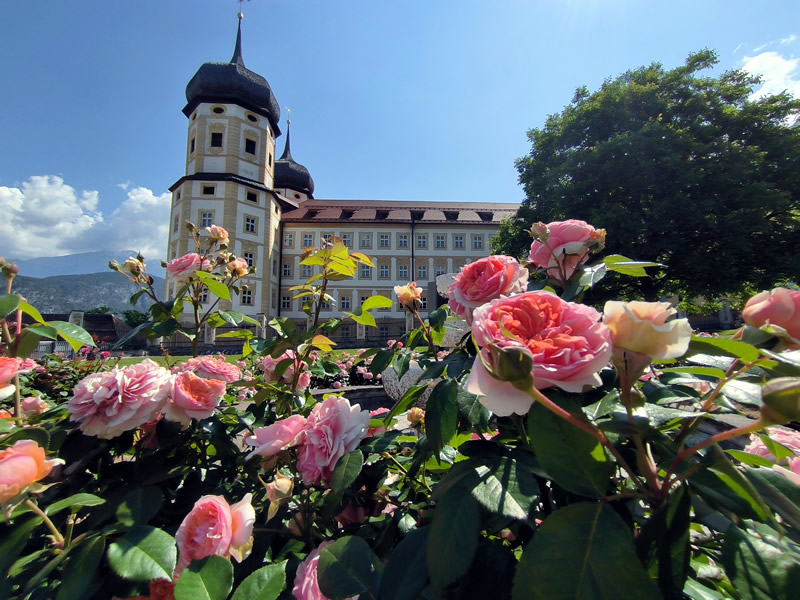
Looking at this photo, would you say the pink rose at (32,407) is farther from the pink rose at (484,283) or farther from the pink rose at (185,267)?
the pink rose at (484,283)

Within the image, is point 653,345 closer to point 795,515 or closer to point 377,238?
point 795,515

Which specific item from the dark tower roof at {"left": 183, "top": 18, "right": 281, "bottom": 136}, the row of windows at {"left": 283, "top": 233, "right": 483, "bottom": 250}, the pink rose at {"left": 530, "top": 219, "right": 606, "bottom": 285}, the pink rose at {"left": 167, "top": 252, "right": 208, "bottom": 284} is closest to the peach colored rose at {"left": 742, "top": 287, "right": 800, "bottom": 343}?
the pink rose at {"left": 530, "top": 219, "right": 606, "bottom": 285}

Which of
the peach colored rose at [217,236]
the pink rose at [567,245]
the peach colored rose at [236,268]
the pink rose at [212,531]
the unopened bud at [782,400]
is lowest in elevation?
the pink rose at [212,531]

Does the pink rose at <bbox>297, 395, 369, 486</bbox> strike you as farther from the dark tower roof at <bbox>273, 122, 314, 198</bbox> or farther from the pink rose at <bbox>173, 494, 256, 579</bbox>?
the dark tower roof at <bbox>273, 122, 314, 198</bbox>

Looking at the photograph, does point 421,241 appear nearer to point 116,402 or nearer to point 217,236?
point 217,236

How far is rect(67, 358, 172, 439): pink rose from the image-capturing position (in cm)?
83

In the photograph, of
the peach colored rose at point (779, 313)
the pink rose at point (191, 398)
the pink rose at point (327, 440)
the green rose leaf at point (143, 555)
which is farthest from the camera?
the pink rose at point (191, 398)

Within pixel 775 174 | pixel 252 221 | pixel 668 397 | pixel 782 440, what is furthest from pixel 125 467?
pixel 252 221

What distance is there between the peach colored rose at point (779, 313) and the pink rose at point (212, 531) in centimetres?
80

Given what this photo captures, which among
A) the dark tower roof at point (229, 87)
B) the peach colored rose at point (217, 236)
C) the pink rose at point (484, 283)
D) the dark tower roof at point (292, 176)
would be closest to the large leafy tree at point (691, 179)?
the peach colored rose at point (217, 236)

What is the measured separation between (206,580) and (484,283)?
692 mm

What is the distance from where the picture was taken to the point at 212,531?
624 mm

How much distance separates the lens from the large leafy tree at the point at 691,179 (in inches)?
529

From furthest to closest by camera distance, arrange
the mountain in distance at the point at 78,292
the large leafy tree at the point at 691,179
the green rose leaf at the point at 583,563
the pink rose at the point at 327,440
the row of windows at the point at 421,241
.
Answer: the mountain in distance at the point at 78,292 → the row of windows at the point at 421,241 → the large leafy tree at the point at 691,179 → the pink rose at the point at 327,440 → the green rose leaf at the point at 583,563
